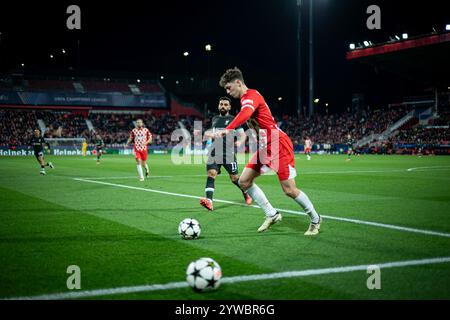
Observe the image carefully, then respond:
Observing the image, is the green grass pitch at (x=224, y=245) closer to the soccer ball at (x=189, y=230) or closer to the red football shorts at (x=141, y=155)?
the soccer ball at (x=189, y=230)

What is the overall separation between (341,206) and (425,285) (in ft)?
19.1

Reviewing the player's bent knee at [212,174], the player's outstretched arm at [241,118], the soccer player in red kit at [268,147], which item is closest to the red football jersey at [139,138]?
the player's bent knee at [212,174]

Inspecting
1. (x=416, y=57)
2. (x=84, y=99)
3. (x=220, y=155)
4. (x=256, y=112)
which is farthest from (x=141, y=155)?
(x=84, y=99)

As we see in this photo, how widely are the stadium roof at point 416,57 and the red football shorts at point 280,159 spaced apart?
125ft

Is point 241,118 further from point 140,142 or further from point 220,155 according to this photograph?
point 140,142

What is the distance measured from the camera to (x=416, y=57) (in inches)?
1777

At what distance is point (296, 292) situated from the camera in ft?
14.1

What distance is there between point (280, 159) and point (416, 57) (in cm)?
4341

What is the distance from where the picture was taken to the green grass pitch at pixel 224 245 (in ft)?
14.8

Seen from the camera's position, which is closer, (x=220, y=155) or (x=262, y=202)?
(x=262, y=202)

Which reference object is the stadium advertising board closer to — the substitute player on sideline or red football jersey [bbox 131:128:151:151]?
red football jersey [bbox 131:128:151:151]

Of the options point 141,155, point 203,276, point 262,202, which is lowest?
point 203,276
